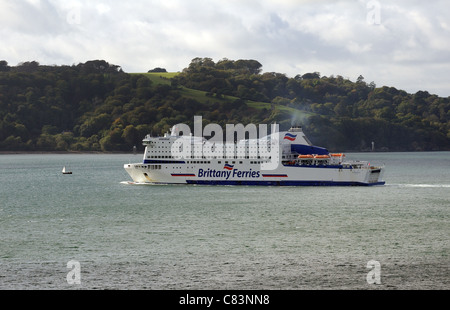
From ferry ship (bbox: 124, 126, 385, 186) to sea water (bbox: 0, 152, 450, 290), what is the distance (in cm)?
592

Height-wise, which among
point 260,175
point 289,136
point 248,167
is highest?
point 289,136

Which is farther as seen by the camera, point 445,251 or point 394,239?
point 394,239

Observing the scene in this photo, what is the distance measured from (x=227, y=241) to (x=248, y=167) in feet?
111

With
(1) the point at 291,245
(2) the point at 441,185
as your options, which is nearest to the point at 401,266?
(1) the point at 291,245

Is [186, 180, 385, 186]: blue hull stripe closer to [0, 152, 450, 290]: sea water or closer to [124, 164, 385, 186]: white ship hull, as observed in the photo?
[124, 164, 385, 186]: white ship hull

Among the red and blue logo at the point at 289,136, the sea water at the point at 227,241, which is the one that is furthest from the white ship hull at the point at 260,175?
the sea water at the point at 227,241

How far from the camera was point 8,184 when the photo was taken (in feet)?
266

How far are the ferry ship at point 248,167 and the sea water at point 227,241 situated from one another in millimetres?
5915

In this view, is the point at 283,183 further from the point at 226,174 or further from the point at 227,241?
the point at 227,241

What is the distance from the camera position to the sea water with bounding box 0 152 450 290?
25.5 m

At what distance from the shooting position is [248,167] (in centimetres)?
6775

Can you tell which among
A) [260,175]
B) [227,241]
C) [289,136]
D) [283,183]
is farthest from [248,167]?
[227,241]
